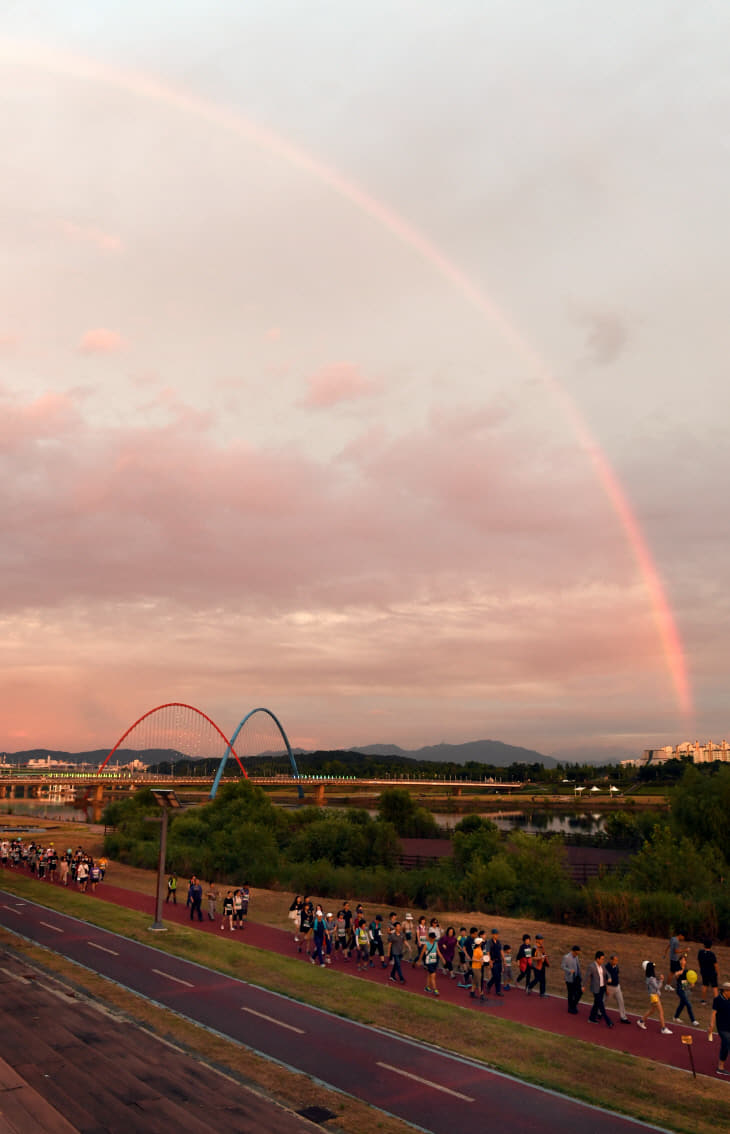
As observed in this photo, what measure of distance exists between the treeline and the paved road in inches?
756

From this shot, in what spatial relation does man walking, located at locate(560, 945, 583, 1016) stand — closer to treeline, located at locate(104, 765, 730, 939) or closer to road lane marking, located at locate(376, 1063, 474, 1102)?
road lane marking, located at locate(376, 1063, 474, 1102)

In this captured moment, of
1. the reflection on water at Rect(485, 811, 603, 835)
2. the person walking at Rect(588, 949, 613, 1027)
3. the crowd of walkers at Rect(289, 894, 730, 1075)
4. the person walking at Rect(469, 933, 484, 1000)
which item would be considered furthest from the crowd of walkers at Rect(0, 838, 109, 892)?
the reflection on water at Rect(485, 811, 603, 835)

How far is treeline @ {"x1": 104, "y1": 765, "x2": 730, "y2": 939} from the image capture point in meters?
36.5

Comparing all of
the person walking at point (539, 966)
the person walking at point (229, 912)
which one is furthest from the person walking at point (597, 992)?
the person walking at point (229, 912)

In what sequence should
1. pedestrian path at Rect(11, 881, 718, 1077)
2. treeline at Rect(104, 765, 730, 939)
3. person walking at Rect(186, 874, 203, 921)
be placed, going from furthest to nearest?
person walking at Rect(186, 874, 203, 921)
treeline at Rect(104, 765, 730, 939)
pedestrian path at Rect(11, 881, 718, 1077)

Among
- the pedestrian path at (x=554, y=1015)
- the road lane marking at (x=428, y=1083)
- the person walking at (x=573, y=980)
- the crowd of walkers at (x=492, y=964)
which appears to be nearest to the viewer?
the road lane marking at (x=428, y=1083)

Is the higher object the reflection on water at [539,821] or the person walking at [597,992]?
the person walking at [597,992]

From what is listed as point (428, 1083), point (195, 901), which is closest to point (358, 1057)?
point (428, 1083)

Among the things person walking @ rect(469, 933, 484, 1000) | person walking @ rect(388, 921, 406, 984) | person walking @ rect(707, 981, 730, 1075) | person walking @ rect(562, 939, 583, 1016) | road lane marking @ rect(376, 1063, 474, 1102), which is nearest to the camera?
road lane marking @ rect(376, 1063, 474, 1102)

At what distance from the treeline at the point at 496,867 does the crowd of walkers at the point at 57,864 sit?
7453 mm

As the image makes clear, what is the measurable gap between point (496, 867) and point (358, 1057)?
27.3 metres

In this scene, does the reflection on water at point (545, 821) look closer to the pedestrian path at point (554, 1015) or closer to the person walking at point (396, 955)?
the pedestrian path at point (554, 1015)

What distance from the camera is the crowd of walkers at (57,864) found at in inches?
Answer: 1783

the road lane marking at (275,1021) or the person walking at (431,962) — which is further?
the person walking at (431,962)
